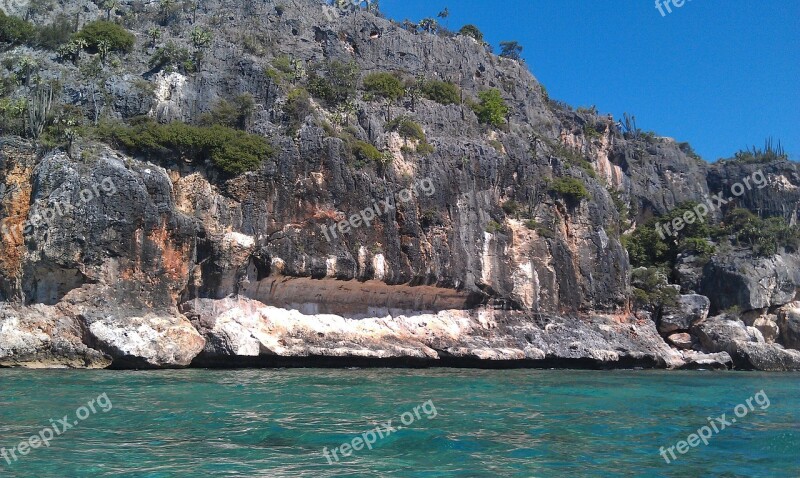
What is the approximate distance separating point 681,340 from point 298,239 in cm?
2563

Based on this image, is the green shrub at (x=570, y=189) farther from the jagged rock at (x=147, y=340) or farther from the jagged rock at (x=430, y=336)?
the jagged rock at (x=147, y=340)

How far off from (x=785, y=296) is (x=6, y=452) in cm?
4788

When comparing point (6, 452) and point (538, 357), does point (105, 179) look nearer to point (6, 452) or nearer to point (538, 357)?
point (6, 452)

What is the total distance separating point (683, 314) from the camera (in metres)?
44.2

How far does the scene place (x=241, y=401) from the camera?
60.0ft

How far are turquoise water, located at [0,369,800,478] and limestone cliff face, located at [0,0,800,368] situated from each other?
425cm

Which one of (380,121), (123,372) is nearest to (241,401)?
(123,372)

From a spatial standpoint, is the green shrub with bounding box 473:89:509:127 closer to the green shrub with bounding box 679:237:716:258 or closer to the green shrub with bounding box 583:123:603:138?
the green shrub with bounding box 583:123:603:138

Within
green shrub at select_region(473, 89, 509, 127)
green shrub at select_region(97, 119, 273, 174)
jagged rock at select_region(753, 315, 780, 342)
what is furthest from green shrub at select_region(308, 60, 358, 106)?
jagged rock at select_region(753, 315, 780, 342)

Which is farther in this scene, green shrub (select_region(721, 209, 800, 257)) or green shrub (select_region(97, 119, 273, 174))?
green shrub (select_region(721, 209, 800, 257))

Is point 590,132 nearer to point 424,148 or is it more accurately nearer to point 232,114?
point 424,148

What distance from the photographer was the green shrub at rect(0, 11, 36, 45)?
3922 cm

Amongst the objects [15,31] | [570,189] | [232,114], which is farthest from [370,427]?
[15,31]

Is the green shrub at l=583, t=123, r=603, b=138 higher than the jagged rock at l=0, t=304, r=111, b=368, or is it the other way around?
the green shrub at l=583, t=123, r=603, b=138
